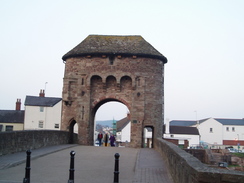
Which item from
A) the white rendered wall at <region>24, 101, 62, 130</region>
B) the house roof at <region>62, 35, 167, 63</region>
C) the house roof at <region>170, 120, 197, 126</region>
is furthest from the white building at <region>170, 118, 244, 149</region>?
the house roof at <region>62, 35, 167, 63</region>

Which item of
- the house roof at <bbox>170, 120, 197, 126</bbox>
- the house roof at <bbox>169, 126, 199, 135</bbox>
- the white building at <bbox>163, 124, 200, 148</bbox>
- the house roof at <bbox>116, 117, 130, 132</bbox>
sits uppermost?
the house roof at <bbox>170, 120, 197, 126</bbox>

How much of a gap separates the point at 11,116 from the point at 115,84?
108ft

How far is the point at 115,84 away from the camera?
907 inches

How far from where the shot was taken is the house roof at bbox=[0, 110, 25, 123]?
165 ft

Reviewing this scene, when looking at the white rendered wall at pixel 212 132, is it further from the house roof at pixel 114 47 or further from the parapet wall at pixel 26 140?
the parapet wall at pixel 26 140

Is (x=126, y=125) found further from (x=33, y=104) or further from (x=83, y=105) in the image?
(x=83, y=105)

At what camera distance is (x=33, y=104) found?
50312 mm

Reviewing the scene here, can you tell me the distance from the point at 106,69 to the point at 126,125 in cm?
4003

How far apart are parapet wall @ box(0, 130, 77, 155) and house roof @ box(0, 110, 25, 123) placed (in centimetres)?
3263

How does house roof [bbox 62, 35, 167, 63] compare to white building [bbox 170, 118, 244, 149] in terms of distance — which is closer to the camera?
house roof [bbox 62, 35, 167, 63]

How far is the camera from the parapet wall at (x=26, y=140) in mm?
12164

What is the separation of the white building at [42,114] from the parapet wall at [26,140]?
30725mm

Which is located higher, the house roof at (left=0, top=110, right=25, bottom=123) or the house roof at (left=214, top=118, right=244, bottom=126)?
the house roof at (left=214, top=118, right=244, bottom=126)

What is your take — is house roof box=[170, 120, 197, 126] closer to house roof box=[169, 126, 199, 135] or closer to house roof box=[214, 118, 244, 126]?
house roof box=[214, 118, 244, 126]
